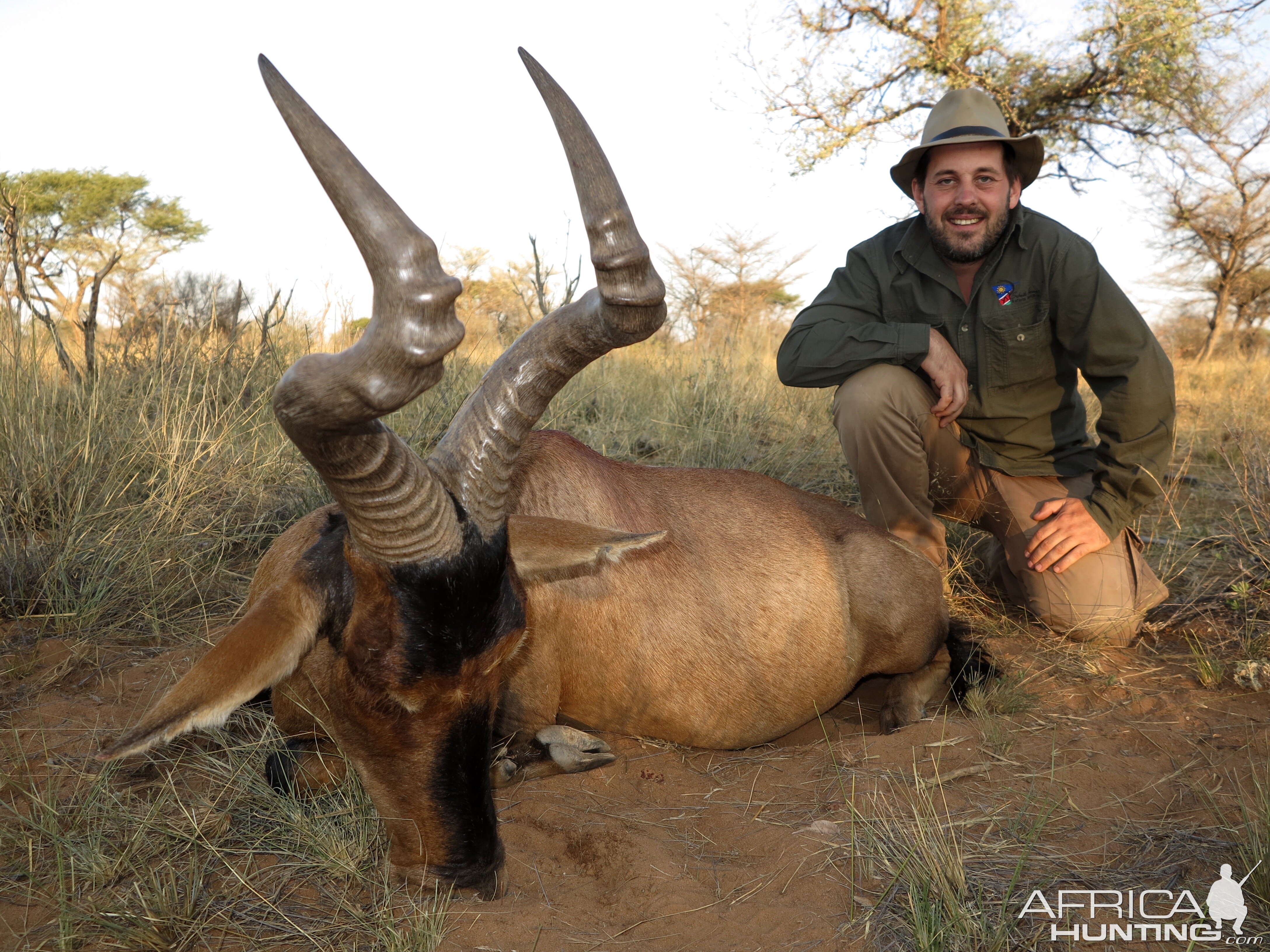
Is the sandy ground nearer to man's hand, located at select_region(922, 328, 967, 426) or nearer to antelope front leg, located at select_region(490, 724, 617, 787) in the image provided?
antelope front leg, located at select_region(490, 724, 617, 787)

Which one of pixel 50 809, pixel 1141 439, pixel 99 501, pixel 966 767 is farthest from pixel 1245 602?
pixel 99 501

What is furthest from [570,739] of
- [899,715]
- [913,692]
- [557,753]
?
[913,692]

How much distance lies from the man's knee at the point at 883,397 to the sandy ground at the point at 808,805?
1.45m

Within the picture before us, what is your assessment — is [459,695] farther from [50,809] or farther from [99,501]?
[99,501]

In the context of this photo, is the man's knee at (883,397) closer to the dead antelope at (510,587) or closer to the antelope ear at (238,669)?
the dead antelope at (510,587)

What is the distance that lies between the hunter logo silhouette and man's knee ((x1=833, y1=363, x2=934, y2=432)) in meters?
2.81

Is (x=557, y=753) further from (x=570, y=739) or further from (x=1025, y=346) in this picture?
(x=1025, y=346)

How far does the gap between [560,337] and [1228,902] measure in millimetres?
2367

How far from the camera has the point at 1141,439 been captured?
4.61 metres

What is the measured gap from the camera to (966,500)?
5.41 m

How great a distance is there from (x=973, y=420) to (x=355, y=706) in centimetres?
392

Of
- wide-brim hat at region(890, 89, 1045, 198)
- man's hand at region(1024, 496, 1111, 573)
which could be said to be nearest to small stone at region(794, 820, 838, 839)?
man's hand at region(1024, 496, 1111, 573)

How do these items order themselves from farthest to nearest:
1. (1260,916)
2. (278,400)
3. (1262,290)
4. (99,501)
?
(1262,290), (99,501), (1260,916), (278,400)

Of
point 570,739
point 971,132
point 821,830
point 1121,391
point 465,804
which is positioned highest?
point 971,132
